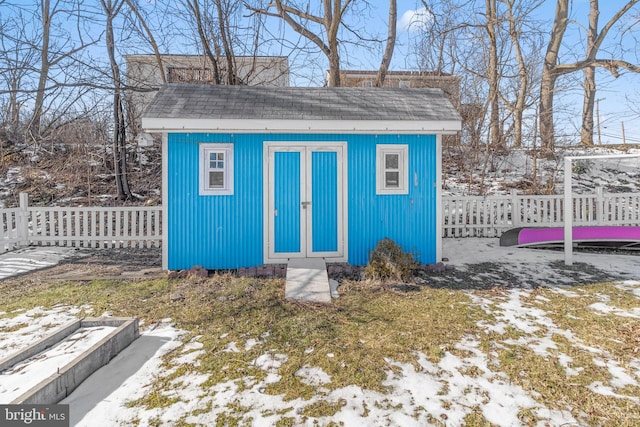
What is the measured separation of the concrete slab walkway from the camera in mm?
4450

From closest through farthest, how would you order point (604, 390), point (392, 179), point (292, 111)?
1. point (604, 390)
2. point (292, 111)
3. point (392, 179)

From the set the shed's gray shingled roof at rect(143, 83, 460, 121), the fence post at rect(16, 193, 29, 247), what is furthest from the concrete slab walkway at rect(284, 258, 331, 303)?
the fence post at rect(16, 193, 29, 247)

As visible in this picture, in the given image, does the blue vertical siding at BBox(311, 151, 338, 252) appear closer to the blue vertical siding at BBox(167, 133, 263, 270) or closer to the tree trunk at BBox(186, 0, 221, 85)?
the blue vertical siding at BBox(167, 133, 263, 270)

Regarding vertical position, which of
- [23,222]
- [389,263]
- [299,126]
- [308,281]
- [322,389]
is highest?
[299,126]

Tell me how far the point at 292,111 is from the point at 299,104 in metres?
0.36

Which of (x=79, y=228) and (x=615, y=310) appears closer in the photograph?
(x=615, y=310)

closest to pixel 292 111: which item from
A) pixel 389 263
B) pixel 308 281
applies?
pixel 308 281

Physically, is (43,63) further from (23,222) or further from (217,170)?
(217,170)

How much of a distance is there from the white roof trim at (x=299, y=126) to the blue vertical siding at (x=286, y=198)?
53cm

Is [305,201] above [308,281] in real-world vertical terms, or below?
above

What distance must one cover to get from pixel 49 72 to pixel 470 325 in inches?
460

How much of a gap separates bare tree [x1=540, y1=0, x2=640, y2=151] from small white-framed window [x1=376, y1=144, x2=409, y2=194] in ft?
33.1

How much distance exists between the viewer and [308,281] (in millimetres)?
4871

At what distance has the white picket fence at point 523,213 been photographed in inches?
343
